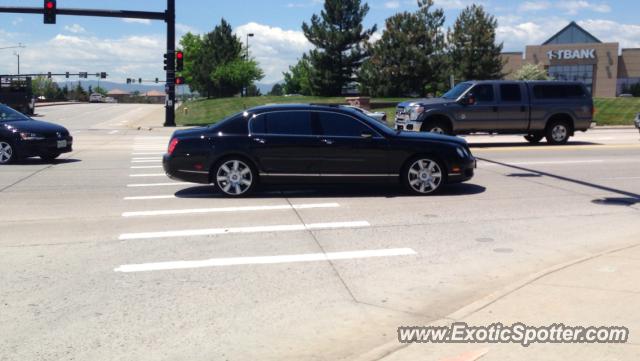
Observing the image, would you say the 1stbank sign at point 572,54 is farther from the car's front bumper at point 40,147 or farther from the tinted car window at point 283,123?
the tinted car window at point 283,123

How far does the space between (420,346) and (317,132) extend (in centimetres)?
679

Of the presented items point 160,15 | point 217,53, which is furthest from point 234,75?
point 160,15

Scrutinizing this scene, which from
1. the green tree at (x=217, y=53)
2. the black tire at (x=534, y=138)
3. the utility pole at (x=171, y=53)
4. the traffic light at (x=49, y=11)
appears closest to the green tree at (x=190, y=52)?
the green tree at (x=217, y=53)

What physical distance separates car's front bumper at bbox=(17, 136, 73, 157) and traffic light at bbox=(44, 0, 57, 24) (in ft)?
51.2

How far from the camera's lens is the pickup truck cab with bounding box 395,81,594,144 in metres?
19.6

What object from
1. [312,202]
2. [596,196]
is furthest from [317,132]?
[596,196]

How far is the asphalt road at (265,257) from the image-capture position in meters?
5.01

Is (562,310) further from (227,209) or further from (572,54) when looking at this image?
(572,54)

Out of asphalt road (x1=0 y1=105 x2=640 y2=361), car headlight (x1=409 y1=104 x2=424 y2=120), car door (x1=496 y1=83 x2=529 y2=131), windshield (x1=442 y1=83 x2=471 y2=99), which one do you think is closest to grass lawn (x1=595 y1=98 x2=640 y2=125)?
car door (x1=496 y1=83 x2=529 y2=131)

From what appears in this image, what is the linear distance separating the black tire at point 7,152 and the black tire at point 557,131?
14809mm

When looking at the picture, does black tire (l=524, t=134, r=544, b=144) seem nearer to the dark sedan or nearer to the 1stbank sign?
the dark sedan

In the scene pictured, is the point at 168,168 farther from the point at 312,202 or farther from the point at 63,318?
the point at 63,318

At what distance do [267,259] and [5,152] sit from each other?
11248mm

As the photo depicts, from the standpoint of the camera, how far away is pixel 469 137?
25188 millimetres
